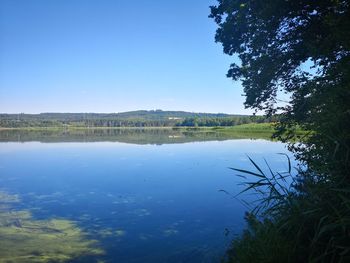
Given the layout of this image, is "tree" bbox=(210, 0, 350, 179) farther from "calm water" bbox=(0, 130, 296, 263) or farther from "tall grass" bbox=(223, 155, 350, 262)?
"calm water" bbox=(0, 130, 296, 263)

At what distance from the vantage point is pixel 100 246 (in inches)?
407

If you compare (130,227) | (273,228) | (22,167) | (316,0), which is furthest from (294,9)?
(22,167)

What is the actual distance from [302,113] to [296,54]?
223 cm

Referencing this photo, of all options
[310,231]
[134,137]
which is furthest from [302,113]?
[134,137]

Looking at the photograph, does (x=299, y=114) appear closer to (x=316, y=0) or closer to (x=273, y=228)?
(x=316, y=0)

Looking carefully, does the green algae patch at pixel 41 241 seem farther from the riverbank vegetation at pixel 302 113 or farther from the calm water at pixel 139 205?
the riverbank vegetation at pixel 302 113

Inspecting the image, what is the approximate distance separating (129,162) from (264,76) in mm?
20856

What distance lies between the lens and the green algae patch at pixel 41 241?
9.62m

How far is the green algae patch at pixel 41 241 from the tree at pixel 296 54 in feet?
23.7

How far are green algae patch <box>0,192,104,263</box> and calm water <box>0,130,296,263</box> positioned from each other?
0.24 m

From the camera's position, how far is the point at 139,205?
15.6 meters

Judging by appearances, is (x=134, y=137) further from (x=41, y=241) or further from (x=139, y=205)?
(x=41, y=241)

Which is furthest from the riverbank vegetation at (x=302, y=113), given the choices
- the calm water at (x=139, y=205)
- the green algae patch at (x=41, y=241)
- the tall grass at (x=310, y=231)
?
Answer: the green algae patch at (x=41, y=241)

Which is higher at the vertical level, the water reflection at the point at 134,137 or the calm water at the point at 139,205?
the water reflection at the point at 134,137
